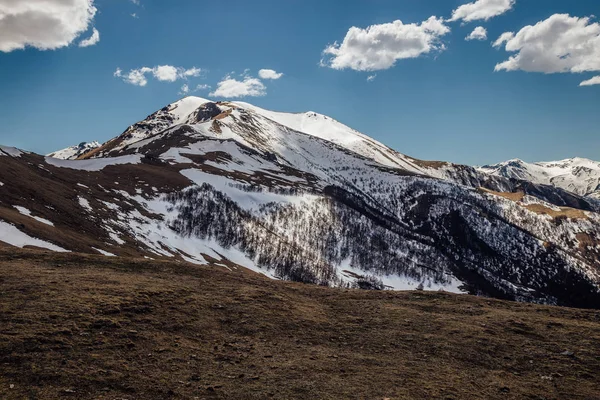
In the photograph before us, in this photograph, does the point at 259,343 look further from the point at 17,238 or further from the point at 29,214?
the point at 29,214

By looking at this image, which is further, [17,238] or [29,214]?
[29,214]

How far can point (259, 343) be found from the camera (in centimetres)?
1814

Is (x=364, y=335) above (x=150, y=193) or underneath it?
underneath

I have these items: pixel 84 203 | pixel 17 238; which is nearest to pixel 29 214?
pixel 17 238

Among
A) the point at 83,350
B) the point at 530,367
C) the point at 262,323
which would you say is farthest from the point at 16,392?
the point at 530,367

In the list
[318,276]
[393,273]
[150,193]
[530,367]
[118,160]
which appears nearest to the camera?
[530,367]

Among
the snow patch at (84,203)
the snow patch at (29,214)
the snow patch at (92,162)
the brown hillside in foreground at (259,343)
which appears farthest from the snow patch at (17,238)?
the snow patch at (92,162)

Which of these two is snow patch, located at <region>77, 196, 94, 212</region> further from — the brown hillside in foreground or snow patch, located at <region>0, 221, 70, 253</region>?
the brown hillside in foreground

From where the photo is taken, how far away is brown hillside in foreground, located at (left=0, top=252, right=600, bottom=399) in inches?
550

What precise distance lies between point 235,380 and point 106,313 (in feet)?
25.2

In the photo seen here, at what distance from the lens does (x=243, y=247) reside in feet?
485

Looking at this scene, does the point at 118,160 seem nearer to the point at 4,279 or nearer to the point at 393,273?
the point at 393,273

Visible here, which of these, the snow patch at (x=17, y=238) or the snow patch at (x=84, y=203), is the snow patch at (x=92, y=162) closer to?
the snow patch at (x=84, y=203)

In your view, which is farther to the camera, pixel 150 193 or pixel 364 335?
pixel 150 193
